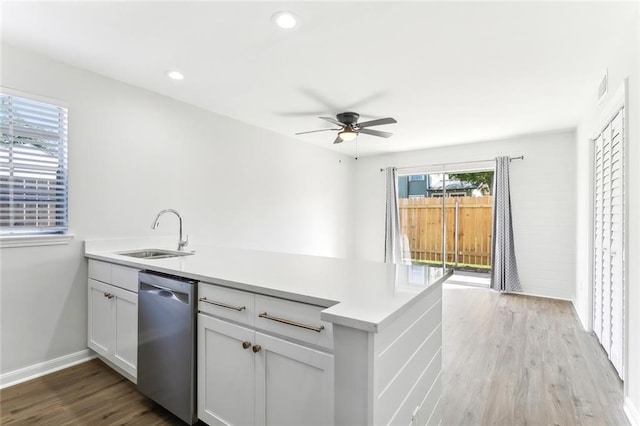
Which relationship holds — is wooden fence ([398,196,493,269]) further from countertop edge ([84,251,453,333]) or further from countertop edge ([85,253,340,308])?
countertop edge ([85,253,340,308])

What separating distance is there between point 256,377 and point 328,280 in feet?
1.79

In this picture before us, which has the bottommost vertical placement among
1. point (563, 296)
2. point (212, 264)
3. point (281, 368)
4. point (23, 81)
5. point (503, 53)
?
point (563, 296)

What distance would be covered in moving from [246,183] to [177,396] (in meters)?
2.93

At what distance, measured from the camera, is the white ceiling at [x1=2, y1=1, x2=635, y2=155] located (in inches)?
76.8

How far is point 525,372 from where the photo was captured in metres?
2.49

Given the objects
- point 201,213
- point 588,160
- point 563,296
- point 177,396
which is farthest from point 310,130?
point 563,296

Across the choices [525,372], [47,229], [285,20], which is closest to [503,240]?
[525,372]

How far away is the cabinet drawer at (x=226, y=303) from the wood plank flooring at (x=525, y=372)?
148cm

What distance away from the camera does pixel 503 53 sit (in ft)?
7.96

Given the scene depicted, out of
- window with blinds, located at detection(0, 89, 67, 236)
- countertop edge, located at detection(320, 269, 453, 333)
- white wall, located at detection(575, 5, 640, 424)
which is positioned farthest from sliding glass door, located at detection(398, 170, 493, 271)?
window with blinds, located at detection(0, 89, 67, 236)

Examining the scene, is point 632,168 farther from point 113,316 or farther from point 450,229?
point 450,229

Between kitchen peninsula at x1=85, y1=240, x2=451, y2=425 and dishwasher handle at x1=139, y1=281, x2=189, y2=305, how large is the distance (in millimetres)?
97

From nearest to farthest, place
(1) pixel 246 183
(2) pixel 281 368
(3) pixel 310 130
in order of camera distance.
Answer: (2) pixel 281 368 → (1) pixel 246 183 → (3) pixel 310 130

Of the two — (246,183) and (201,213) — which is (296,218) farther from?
(201,213)
